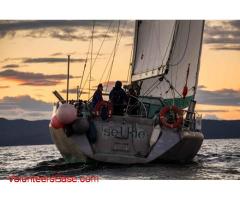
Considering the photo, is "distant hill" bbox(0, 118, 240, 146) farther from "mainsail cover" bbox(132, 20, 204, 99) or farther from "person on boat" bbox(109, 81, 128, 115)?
"person on boat" bbox(109, 81, 128, 115)

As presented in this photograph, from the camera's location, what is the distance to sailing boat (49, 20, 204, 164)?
15.9 m

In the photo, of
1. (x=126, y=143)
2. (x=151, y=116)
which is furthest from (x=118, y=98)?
(x=126, y=143)

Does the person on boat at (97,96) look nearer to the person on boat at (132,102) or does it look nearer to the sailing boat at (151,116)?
the sailing boat at (151,116)

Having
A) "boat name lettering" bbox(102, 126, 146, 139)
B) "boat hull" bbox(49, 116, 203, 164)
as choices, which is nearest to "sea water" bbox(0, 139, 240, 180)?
"boat hull" bbox(49, 116, 203, 164)

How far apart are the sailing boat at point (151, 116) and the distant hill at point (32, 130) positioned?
8.2 inches

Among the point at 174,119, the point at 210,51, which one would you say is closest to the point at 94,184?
the point at 174,119

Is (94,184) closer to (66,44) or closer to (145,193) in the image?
(145,193)

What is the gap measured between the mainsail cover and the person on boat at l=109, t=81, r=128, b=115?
21.0 inches

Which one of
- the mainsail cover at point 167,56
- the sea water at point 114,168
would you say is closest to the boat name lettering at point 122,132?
the sea water at point 114,168

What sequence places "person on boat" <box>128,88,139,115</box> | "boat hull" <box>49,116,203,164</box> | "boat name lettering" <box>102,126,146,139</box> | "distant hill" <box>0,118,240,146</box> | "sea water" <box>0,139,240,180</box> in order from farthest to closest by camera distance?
"person on boat" <box>128,88,139,115</box>, "boat name lettering" <box>102,126,146,139</box>, "boat hull" <box>49,116,203,164</box>, "distant hill" <box>0,118,240,146</box>, "sea water" <box>0,139,240,180</box>

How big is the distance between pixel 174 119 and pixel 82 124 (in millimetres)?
1434

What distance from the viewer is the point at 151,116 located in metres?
16.7

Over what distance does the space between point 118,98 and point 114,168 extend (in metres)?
1.31

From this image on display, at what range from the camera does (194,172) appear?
16031 mm
